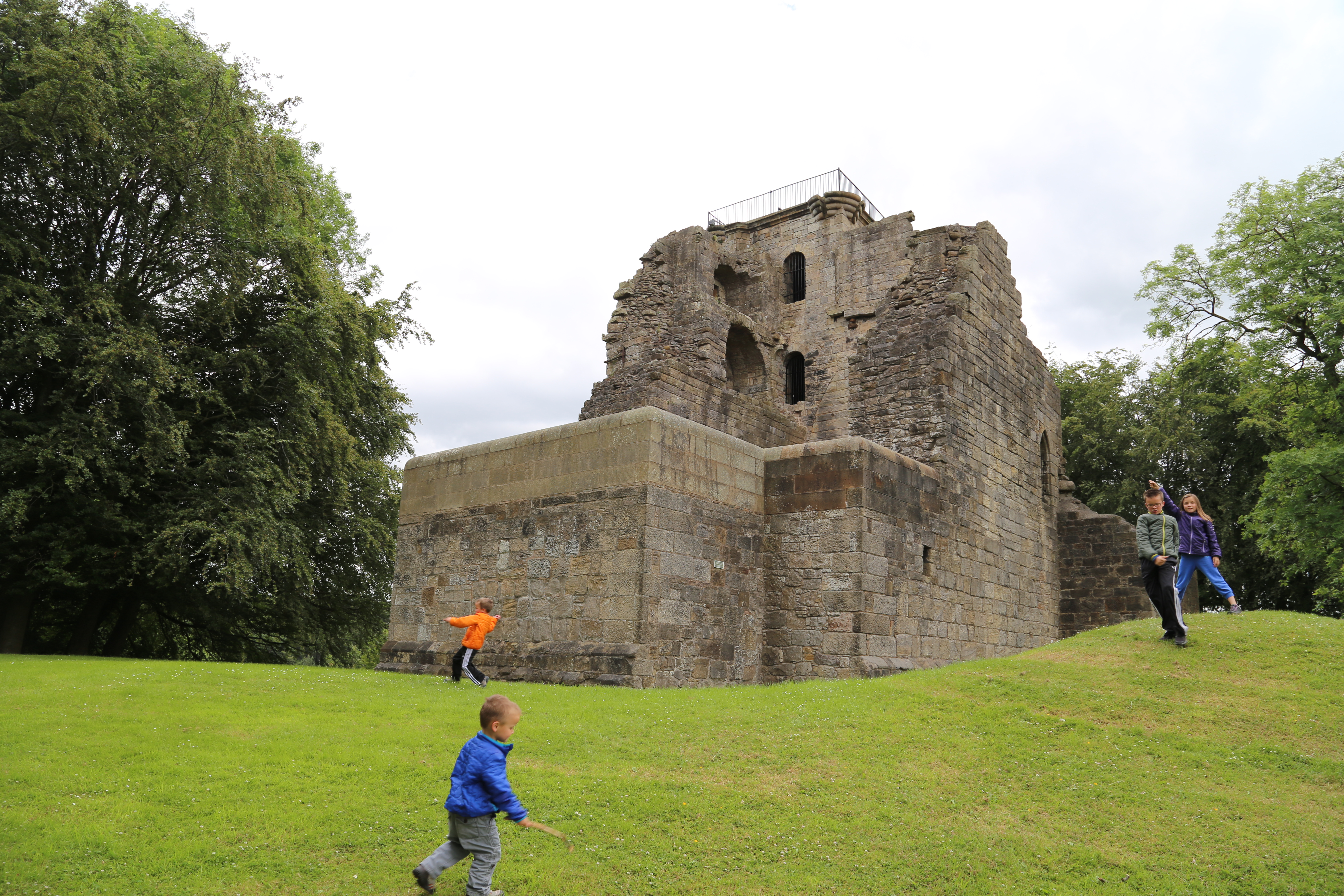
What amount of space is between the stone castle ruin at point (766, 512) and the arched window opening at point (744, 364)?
41 millimetres

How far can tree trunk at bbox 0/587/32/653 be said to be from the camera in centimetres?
1781

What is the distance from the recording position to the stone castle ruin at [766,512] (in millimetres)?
12398

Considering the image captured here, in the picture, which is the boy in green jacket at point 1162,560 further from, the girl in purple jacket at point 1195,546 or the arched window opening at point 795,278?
the arched window opening at point 795,278

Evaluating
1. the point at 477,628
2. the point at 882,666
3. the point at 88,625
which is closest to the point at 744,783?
the point at 477,628

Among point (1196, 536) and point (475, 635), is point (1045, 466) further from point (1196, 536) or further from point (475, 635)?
point (475, 635)

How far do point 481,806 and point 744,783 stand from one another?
269 centimetres

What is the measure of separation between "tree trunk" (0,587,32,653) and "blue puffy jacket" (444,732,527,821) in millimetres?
16749

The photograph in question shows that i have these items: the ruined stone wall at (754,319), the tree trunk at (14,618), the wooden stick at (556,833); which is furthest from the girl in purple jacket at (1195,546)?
the tree trunk at (14,618)

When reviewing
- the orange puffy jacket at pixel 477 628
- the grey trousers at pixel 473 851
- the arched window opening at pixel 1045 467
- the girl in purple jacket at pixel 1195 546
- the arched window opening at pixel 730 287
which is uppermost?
the arched window opening at pixel 730 287

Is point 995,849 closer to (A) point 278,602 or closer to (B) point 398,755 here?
(B) point 398,755

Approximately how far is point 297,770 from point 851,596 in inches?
305

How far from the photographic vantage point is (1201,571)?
35.6 ft

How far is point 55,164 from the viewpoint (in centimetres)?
1716

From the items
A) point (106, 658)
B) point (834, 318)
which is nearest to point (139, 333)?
point (106, 658)
